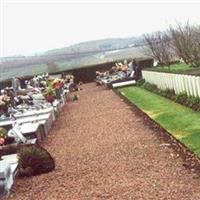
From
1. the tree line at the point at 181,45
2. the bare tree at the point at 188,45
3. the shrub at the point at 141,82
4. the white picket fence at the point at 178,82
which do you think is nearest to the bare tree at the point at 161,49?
the tree line at the point at 181,45

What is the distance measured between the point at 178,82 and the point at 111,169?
12.2 metres

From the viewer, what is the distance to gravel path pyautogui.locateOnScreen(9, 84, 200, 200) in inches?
386

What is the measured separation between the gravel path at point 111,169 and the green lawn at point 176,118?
0.47m

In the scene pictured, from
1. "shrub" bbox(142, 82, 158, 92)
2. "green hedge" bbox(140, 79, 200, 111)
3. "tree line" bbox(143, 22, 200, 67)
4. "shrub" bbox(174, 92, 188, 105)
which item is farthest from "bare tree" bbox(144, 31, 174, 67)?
"shrub" bbox(174, 92, 188, 105)

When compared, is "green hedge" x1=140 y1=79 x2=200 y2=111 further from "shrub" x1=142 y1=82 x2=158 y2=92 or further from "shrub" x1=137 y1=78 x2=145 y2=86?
"shrub" x1=137 y1=78 x2=145 y2=86

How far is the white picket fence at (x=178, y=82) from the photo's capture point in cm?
2038

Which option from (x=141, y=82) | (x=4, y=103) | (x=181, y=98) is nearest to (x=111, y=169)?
(x=181, y=98)

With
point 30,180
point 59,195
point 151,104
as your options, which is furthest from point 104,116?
point 59,195

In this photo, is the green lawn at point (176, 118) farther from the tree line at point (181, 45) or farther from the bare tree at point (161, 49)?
the bare tree at point (161, 49)

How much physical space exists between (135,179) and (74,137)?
6.89m

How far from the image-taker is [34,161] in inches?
489

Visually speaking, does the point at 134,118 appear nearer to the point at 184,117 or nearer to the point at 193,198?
the point at 184,117

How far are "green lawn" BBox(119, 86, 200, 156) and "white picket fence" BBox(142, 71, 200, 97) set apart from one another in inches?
23.8

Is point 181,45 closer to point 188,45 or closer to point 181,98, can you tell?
point 188,45
